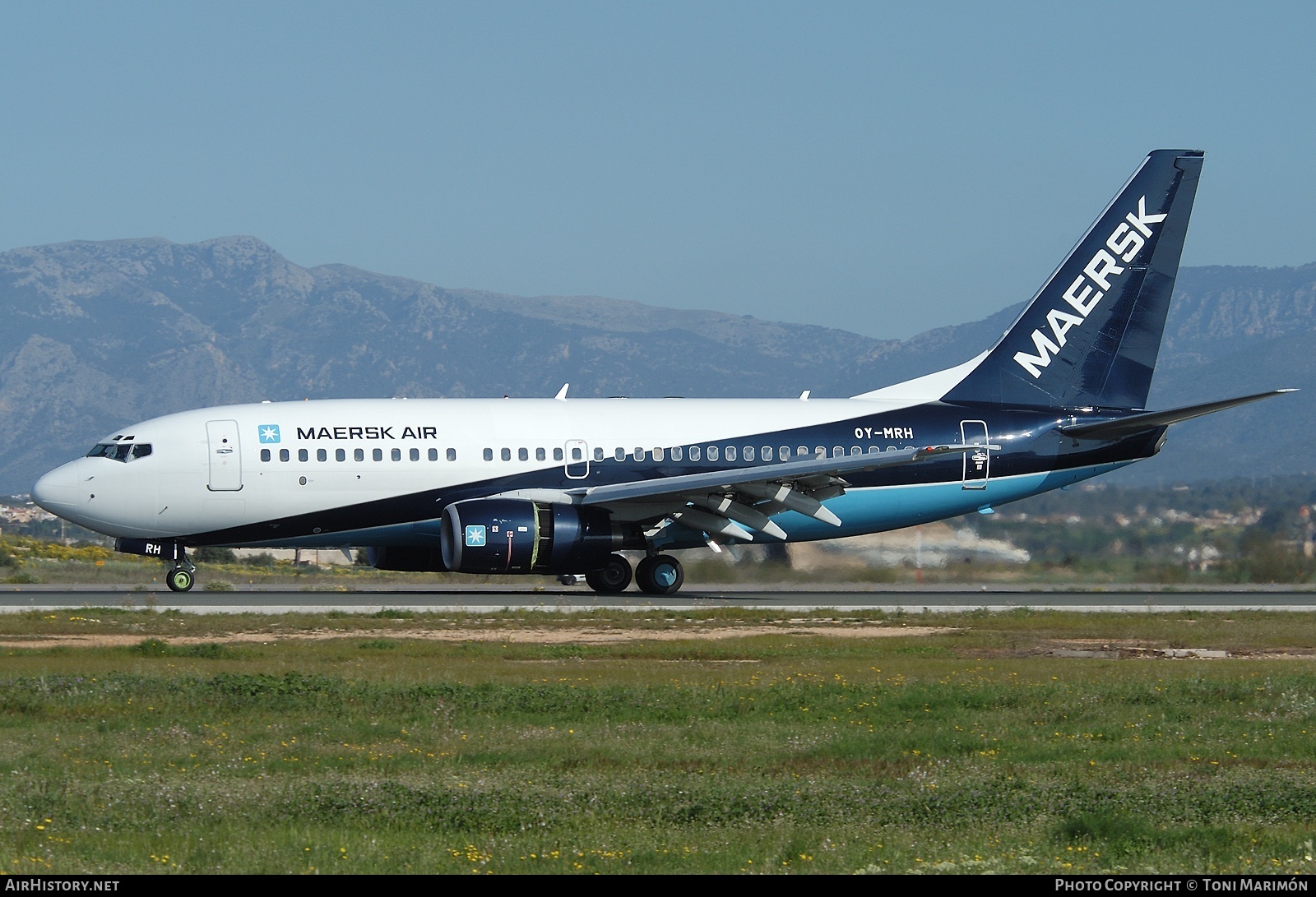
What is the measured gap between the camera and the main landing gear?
33.7 m

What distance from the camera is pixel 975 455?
115 feet

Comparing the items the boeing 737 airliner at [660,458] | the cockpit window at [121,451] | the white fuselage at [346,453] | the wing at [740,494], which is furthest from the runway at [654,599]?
the cockpit window at [121,451]

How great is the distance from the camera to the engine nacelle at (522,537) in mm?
30703

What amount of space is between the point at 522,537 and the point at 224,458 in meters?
6.56

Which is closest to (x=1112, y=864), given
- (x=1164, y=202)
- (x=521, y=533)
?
(x=521, y=533)

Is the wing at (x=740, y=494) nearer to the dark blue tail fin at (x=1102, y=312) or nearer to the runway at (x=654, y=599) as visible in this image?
the runway at (x=654, y=599)

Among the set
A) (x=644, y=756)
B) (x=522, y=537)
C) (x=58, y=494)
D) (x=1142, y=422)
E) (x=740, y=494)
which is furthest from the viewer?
(x=1142, y=422)

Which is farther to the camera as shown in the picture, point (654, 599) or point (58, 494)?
point (654, 599)

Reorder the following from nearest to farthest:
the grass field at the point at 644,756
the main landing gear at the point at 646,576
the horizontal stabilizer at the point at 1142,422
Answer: the grass field at the point at 644,756 < the horizontal stabilizer at the point at 1142,422 < the main landing gear at the point at 646,576

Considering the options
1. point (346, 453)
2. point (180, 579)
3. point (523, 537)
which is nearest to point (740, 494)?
point (523, 537)

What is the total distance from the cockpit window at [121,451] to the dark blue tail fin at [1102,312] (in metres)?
18.0

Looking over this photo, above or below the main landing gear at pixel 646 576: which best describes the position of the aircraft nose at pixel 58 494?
above

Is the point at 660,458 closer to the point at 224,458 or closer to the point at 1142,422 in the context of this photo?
the point at 224,458
